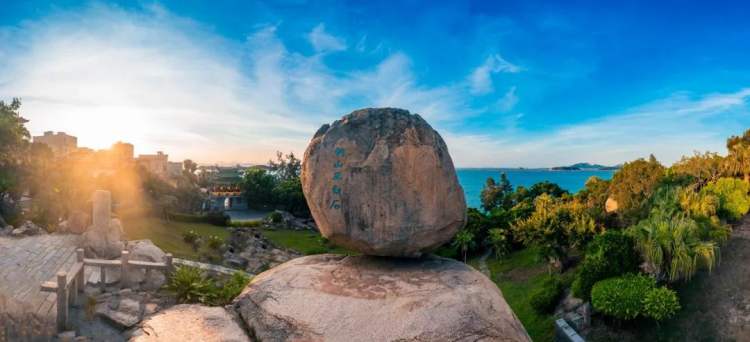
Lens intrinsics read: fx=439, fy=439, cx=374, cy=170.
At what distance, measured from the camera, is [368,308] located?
812cm

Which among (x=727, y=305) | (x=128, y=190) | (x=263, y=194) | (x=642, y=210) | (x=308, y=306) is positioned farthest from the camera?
(x=263, y=194)

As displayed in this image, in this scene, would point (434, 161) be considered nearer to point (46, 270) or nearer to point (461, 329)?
point (461, 329)

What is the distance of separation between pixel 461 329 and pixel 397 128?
4126 millimetres

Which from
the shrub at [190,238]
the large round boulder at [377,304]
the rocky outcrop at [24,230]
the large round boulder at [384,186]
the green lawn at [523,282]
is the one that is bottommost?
the green lawn at [523,282]

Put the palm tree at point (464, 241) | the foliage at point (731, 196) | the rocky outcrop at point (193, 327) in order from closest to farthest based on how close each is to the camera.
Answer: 1. the rocky outcrop at point (193, 327)
2. the foliage at point (731, 196)
3. the palm tree at point (464, 241)

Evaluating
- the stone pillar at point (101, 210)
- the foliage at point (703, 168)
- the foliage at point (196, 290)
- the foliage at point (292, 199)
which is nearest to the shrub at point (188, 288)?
the foliage at point (196, 290)

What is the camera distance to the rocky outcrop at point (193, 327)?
8.32 m

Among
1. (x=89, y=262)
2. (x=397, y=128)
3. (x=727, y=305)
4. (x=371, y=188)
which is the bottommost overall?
(x=727, y=305)

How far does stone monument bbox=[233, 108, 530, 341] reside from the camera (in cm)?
809

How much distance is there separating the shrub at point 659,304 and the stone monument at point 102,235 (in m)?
19.8

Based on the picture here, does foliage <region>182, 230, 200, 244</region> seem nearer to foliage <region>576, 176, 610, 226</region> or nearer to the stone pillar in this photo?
the stone pillar

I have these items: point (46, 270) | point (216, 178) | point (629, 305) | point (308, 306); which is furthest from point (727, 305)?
point (216, 178)

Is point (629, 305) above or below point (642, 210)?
below

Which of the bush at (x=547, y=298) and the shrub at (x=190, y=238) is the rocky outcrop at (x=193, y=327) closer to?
the bush at (x=547, y=298)
